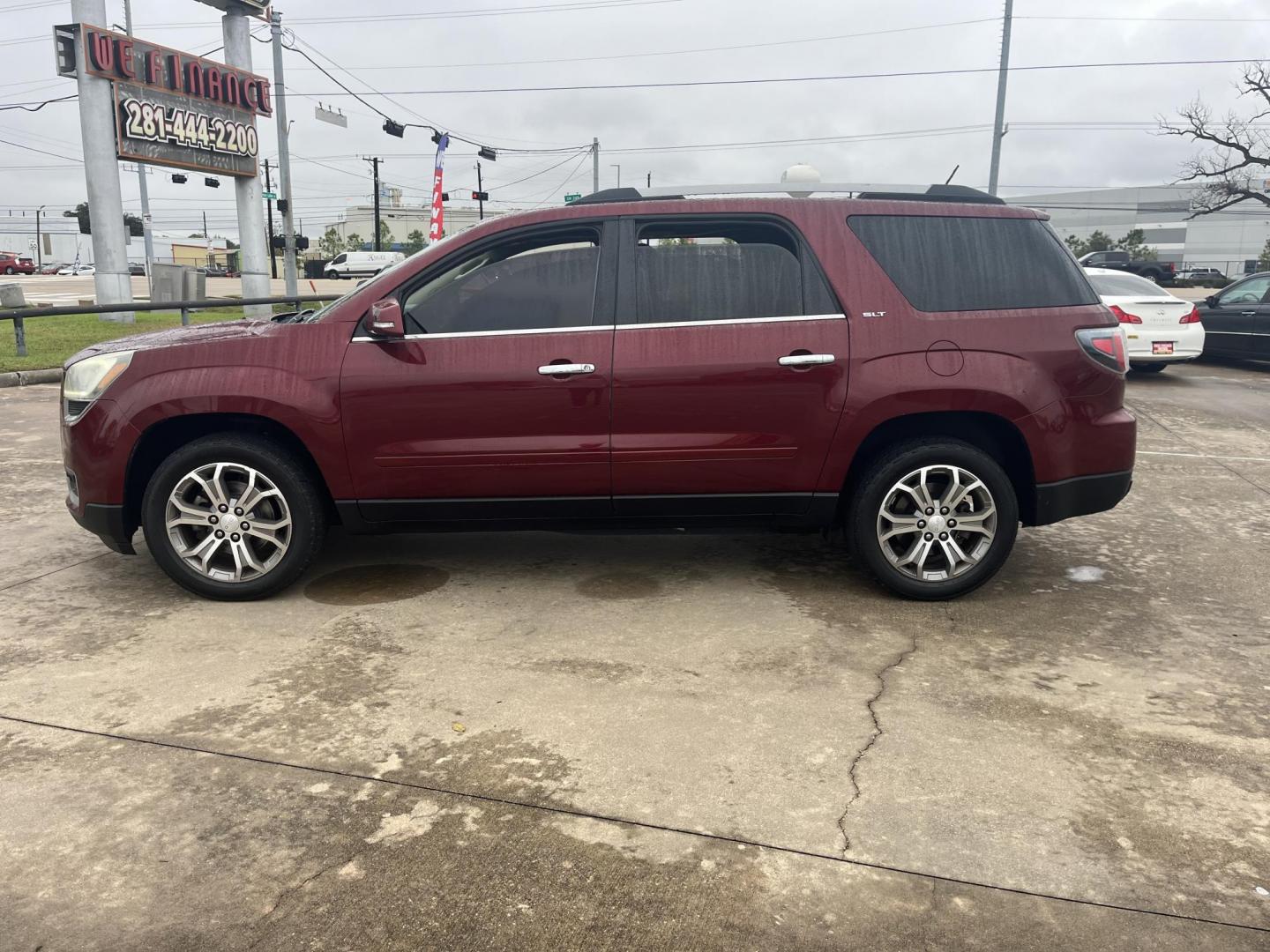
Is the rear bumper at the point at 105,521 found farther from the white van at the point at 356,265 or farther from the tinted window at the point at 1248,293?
the white van at the point at 356,265

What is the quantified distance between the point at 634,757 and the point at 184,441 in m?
2.71

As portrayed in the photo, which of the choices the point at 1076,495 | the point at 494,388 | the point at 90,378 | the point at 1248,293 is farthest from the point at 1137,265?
the point at 90,378

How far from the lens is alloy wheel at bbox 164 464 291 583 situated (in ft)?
14.3

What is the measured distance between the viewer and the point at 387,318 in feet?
13.6

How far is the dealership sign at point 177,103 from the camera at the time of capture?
813 inches

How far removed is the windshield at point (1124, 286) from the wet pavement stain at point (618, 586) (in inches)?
381

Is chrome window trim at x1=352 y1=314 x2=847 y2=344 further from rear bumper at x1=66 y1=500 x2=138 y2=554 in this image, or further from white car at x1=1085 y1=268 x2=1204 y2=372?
white car at x1=1085 y1=268 x2=1204 y2=372

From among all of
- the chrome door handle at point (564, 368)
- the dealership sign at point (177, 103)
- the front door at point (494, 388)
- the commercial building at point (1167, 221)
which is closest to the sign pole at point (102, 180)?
the dealership sign at point (177, 103)

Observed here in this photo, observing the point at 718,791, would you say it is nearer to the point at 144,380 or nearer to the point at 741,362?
the point at 741,362

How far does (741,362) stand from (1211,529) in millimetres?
3386

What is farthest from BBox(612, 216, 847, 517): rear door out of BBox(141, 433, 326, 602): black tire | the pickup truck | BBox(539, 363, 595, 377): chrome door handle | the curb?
the pickup truck

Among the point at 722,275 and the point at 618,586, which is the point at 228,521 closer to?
the point at 618,586

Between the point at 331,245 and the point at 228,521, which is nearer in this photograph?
the point at 228,521

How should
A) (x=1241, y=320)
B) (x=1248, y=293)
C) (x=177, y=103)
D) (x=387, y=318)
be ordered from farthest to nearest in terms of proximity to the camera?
(x=177, y=103) → (x=1248, y=293) → (x=1241, y=320) → (x=387, y=318)
